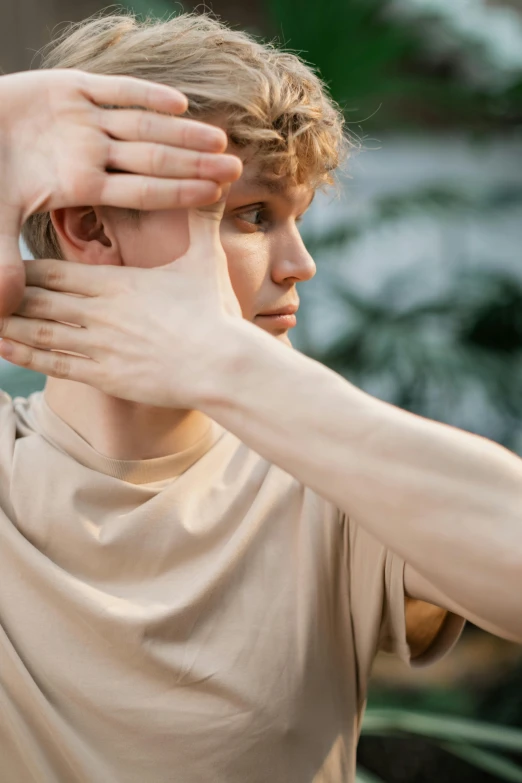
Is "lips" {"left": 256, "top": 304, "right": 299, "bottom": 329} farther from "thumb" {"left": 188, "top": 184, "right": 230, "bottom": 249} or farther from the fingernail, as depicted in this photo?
the fingernail

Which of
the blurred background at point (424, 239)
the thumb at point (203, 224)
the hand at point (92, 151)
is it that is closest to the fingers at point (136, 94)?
the hand at point (92, 151)

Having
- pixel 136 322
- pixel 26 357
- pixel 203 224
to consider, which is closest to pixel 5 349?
pixel 26 357

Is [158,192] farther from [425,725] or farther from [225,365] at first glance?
A: [425,725]

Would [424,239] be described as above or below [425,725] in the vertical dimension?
above

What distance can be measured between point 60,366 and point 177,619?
0.36 metres

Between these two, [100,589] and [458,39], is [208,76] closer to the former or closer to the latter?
[100,589]

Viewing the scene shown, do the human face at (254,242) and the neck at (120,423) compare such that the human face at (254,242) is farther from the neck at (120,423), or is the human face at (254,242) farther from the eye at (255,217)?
the neck at (120,423)

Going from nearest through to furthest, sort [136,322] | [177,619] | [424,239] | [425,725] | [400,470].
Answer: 1. [400,470]
2. [136,322]
3. [177,619]
4. [425,725]
5. [424,239]

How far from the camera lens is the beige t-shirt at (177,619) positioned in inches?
46.2

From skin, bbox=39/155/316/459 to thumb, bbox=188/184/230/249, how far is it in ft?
0.11

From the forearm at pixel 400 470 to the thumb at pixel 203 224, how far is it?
16 centimetres

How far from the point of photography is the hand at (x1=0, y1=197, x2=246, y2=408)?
1.08 metres

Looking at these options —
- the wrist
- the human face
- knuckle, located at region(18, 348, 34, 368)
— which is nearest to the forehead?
the human face

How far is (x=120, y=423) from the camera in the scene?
1278 mm
